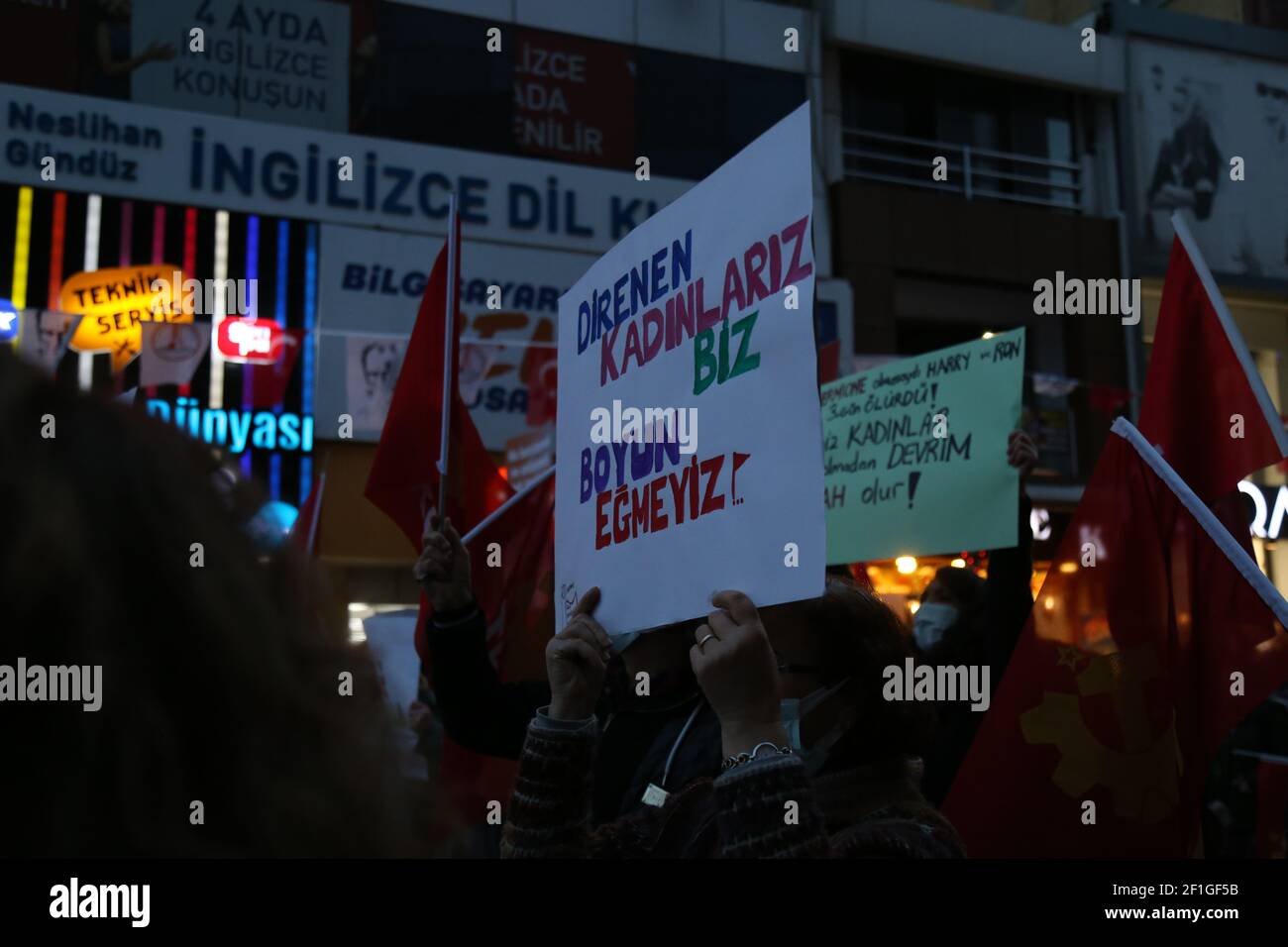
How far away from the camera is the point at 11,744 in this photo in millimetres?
809

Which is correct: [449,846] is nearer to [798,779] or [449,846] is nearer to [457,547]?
[798,779]

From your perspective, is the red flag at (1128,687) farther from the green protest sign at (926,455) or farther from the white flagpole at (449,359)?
the white flagpole at (449,359)

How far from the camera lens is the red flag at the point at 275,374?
1284cm

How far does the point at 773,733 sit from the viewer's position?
1.87 m

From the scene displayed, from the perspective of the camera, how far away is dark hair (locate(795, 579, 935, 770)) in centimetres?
221

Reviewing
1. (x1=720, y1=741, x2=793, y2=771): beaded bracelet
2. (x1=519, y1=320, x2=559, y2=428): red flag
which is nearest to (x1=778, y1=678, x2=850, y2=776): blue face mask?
(x1=720, y1=741, x2=793, y2=771): beaded bracelet

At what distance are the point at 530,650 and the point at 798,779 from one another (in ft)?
8.19

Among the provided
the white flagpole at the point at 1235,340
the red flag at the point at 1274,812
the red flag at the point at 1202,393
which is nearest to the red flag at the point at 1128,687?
the red flag at the point at 1202,393

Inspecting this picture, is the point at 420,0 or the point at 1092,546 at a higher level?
the point at 420,0

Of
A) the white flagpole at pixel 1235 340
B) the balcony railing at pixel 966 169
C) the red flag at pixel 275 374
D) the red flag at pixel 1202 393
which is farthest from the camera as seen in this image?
the balcony railing at pixel 966 169

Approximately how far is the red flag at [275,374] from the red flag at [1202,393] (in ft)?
34.2

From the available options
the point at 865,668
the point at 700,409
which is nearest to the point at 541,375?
the point at 700,409
